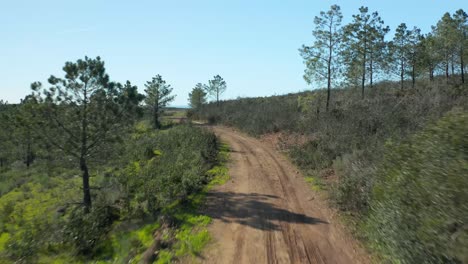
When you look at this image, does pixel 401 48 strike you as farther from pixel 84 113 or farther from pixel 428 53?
pixel 84 113

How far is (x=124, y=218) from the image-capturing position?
1338cm

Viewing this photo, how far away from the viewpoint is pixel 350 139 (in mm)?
18781

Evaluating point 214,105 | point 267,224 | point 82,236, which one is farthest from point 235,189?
point 214,105

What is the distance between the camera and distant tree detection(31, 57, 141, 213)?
15641 millimetres

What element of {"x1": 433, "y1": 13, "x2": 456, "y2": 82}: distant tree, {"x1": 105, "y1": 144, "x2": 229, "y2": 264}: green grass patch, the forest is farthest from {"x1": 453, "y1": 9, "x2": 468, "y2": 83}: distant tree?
{"x1": 105, "y1": 144, "x2": 229, "y2": 264}: green grass patch

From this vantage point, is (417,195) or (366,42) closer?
(417,195)

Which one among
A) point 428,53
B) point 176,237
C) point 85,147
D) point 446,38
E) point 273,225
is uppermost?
point 446,38

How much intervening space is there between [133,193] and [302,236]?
12085 millimetres

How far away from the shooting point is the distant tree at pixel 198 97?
65000 millimetres

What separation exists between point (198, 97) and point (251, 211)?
5544 cm

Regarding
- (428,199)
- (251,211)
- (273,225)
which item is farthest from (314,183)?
(428,199)

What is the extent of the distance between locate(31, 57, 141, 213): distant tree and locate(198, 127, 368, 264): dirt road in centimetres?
709

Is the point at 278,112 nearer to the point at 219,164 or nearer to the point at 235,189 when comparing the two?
the point at 219,164

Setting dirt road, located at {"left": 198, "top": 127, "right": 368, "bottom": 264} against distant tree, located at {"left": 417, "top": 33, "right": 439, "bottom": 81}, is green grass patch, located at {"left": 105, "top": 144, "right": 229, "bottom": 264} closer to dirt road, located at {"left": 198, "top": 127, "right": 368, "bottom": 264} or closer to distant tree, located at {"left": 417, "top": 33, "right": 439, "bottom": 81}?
dirt road, located at {"left": 198, "top": 127, "right": 368, "bottom": 264}
